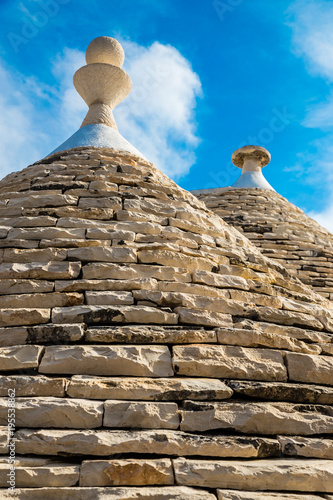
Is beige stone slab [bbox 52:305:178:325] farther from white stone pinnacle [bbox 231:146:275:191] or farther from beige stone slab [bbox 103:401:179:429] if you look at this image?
white stone pinnacle [bbox 231:146:275:191]

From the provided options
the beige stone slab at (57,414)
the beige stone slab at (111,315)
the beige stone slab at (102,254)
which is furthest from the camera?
the beige stone slab at (102,254)

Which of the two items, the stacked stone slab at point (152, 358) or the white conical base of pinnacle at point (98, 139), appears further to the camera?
the white conical base of pinnacle at point (98, 139)

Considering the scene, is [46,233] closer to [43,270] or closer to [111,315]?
[43,270]

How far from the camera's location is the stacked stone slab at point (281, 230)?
19.4ft

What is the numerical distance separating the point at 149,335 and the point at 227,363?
0.43m

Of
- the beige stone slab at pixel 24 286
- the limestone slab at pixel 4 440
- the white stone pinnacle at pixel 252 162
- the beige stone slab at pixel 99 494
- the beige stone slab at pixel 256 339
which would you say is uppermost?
the white stone pinnacle at pixel 252 162

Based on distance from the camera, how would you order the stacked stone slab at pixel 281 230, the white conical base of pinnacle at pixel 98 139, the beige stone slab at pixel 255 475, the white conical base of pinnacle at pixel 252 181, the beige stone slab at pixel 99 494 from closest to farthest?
1. the beige stone slab at pixel 99 494
2. the beige stone slab at pixel 255 475
3. the white conical base of pinnacle at pixel 98 139
4. the stacked stone slab at pixel 281 230
5. the white conical base of pinnacle at pixel 252 181

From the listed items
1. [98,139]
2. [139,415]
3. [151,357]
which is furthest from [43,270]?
[98,139]

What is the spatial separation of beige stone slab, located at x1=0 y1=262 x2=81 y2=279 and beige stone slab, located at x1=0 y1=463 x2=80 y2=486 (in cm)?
115

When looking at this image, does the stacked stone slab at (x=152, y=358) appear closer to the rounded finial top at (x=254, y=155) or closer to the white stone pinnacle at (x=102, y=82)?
the white stone pinnacle at (x=102, y=82)

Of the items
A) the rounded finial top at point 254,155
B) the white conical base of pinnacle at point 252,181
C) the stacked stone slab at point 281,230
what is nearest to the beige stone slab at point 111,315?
the stacked stone slab at point 281,230

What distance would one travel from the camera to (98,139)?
477cm

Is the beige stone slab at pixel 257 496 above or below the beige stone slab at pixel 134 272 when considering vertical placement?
below

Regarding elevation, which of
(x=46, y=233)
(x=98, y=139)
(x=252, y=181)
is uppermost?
(x=252, y=181)
